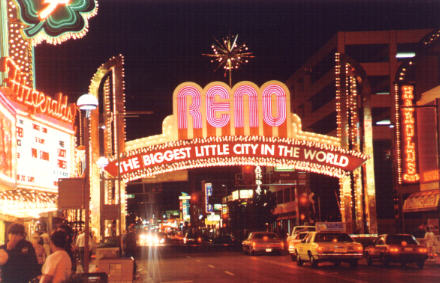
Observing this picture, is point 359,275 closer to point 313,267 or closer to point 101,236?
point 313,267

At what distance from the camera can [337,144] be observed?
122 feet

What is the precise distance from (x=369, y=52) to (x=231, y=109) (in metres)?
42.9

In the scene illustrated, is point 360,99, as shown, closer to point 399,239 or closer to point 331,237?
point 399,239

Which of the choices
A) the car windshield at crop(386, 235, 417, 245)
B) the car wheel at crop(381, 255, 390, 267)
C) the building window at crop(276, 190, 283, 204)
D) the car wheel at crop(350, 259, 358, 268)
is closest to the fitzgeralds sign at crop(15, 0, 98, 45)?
the car wheel at crop(350, 259, 358, 268)

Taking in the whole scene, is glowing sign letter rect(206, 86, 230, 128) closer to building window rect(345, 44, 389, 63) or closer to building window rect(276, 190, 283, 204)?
building window rect(345, 44, 389, 63)

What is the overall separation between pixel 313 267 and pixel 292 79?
72.6m

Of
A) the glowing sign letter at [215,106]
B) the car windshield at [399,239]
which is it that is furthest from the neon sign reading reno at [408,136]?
the glowing sign letter at [215,106]

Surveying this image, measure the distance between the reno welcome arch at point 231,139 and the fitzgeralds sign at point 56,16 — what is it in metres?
9.31

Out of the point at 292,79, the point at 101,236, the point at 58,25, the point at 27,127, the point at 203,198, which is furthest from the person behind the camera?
the point at 203,198

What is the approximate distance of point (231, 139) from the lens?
119 feet

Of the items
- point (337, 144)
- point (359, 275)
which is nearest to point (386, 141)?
point (337, 144)

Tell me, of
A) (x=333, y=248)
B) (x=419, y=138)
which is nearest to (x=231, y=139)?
(x=333, y=248)

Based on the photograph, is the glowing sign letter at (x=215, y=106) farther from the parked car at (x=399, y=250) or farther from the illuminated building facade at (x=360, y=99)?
the parked car at (x=399, y=250)

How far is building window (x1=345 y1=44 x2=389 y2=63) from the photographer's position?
75.6 m
